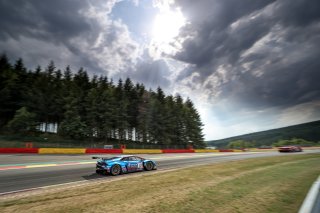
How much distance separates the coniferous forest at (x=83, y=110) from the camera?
1790 inches

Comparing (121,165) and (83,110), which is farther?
(83,110)

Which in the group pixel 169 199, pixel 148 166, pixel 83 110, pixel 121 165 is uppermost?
pixel 83 110

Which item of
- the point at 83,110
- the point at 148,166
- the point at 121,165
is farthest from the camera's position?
the point at 83,110

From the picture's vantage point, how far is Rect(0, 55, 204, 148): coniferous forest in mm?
45469

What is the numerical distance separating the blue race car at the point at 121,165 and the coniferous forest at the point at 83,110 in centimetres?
3497

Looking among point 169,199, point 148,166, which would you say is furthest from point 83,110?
point 169,199

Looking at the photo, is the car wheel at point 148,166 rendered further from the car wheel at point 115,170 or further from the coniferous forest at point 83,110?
the coniferous forest at point 83,110

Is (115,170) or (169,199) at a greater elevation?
(115,170)

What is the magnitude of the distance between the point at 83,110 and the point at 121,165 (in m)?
42.1

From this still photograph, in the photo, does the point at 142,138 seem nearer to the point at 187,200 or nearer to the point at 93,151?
the point at 93,151

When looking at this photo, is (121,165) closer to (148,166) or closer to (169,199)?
(148,166)

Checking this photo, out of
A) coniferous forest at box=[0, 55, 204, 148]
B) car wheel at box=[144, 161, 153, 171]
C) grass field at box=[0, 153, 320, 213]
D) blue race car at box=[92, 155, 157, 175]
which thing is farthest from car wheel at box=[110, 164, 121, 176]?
coniferous forest at box=[0, 55, 204, 148]

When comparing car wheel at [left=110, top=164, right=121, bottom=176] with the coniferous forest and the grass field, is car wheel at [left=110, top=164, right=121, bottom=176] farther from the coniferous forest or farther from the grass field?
the coniferous forest

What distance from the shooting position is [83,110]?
166ft
